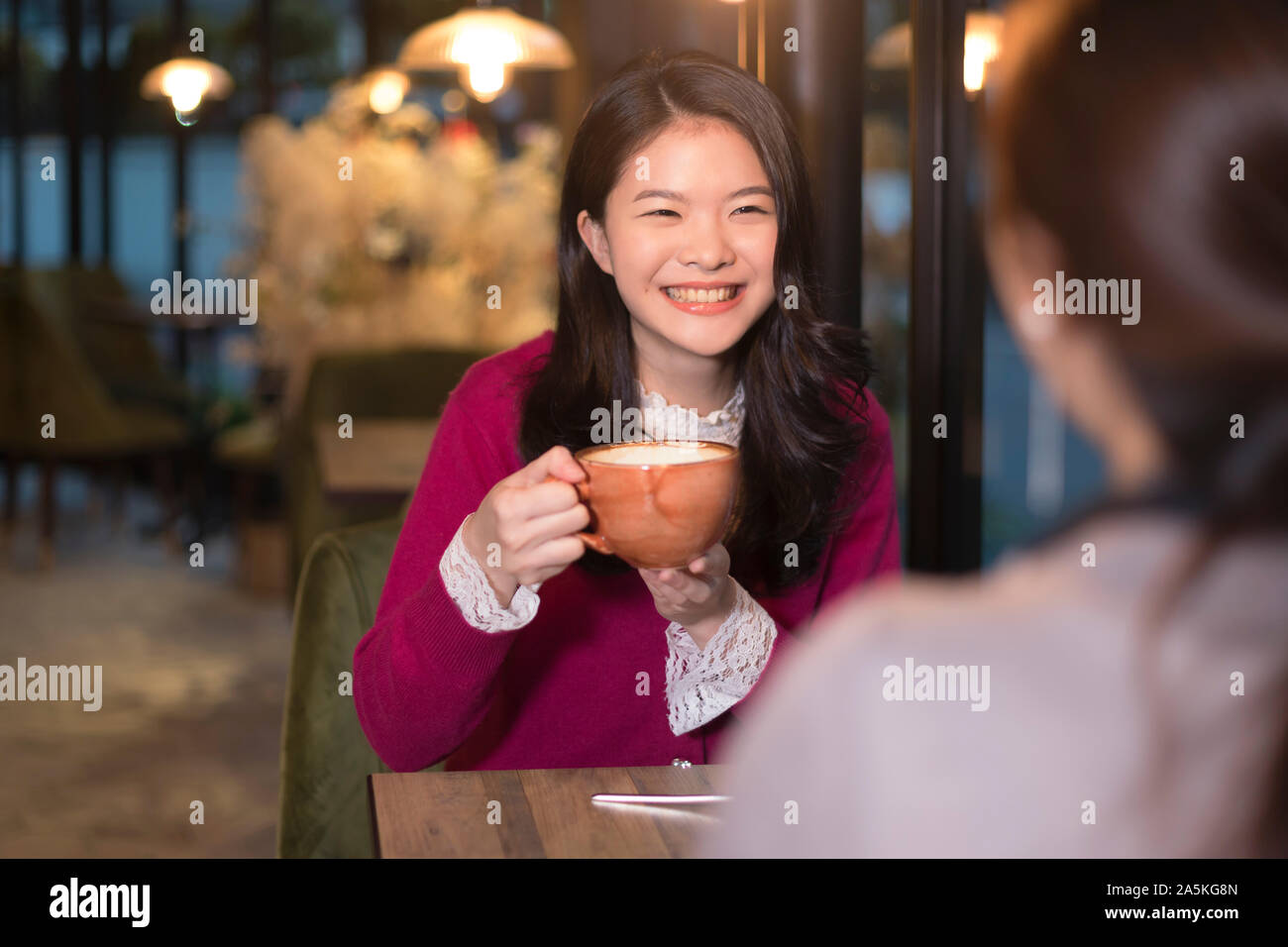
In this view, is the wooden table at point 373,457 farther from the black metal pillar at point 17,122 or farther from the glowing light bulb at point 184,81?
the black metal pillar at point 17,122

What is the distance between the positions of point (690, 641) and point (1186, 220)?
916mm

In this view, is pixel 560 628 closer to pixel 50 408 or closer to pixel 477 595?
pixel 477 595

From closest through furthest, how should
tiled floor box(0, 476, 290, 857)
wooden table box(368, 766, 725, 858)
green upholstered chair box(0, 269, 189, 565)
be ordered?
wooden table box(368, 766, 725, 858), tiled floor box(0, 476, 290, 857), green upholstered chair box(0, 269, 189, 565)

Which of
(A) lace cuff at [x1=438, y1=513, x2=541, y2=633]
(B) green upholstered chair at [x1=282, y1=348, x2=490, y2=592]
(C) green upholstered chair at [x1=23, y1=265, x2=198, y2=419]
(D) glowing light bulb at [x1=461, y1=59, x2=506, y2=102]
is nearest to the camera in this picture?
(A) lace cuff at [x1=438, y1=513, x2=541, y2=633]

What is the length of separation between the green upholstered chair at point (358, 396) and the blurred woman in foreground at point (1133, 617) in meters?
3.03

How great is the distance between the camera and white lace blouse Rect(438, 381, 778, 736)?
1.26 meters

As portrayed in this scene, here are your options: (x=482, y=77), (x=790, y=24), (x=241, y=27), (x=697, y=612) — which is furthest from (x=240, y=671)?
(x=241, y=27)

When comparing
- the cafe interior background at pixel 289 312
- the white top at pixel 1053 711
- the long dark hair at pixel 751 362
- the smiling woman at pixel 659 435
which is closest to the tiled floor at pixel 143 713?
the cafe interior background at pixel 289 312

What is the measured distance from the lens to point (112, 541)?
20.9 feet

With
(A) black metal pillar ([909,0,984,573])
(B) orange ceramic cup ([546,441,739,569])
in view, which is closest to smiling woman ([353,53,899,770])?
(B) orange ceramic cup ([546,441,739,569])

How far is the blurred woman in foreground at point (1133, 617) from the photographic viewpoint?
499mm

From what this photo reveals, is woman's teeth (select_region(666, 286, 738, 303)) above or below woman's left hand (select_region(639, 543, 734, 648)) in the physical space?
above

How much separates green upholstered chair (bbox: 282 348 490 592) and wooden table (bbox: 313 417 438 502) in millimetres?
40

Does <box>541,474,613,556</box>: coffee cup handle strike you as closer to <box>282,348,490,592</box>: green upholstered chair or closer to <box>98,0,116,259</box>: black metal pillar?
<box>282,348,490,592</box>: green upholstered chair
